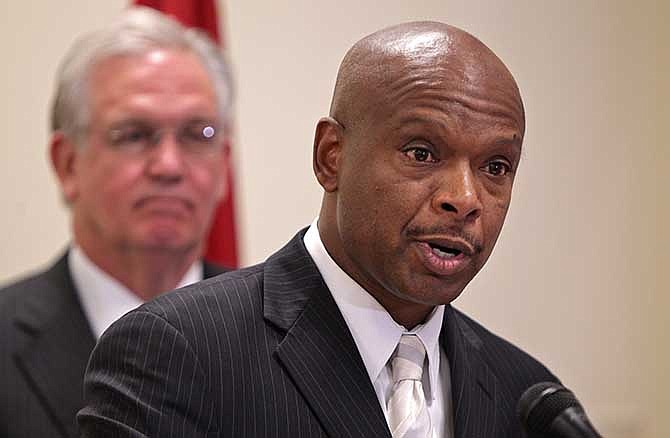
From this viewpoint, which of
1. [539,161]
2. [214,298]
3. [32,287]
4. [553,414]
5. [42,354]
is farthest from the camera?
[539,161]

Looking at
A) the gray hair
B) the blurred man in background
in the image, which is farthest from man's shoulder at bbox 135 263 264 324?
the gray hair

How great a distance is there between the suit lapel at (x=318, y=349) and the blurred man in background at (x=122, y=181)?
132cm

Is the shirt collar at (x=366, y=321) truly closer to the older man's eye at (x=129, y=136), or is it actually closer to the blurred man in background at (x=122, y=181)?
the blurred man in background at (x=122, y=181)

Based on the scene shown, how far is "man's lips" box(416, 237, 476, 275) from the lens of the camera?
147 cm

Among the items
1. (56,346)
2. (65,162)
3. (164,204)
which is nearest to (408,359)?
(56,346)

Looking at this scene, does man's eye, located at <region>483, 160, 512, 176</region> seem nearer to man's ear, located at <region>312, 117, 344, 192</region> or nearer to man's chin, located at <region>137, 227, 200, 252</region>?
man's ear, located at <region>312, 117, 344, 192</region>

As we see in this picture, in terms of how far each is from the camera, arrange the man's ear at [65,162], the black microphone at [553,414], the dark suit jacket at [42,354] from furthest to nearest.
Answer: the man's ear at [65,162], the dark suit jacket at [42,354], the black microphone at [553,414]

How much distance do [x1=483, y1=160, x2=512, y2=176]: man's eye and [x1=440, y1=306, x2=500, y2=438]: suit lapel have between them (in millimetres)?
289

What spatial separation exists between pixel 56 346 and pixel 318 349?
143 centimetres

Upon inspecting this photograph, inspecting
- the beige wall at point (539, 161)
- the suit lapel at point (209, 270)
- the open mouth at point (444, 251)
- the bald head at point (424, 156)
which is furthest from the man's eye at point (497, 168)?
the beige wall at point (539, 161)

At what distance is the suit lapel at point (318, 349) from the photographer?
1525mm

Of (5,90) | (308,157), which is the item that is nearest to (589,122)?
(308,157)

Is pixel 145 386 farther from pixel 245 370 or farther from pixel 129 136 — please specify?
pixel 129 136

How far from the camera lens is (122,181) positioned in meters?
3.10
